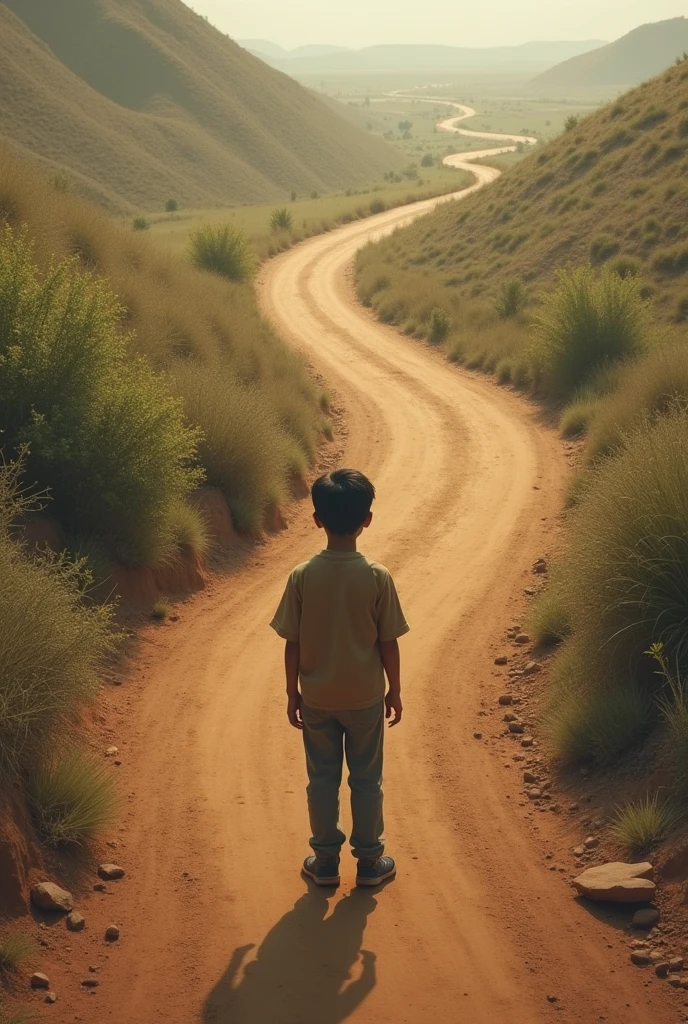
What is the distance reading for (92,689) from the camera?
23.0ft

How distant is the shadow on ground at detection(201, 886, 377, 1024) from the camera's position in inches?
187

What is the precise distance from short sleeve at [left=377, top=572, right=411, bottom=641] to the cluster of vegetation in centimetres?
192

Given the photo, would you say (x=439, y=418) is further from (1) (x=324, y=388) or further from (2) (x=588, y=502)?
(2) (x=588, y=502)

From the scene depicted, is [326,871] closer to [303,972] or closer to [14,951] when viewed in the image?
[303,972]

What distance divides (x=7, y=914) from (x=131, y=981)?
2.49 feet

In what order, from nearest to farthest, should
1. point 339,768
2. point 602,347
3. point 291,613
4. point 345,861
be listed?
point 291,613 < point 339,768 < point 345,861 < point 602,347

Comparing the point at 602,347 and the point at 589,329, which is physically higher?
the point at 589,329

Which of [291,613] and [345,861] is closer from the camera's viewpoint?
[291,613]

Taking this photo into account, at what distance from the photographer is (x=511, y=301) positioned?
27.0m

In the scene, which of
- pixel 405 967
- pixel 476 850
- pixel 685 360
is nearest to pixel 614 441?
pixel 685 360

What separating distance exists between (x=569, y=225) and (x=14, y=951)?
93.2 feet

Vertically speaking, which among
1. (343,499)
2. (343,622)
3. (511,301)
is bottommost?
(343,622)

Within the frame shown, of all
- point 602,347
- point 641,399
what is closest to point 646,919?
point 641,399

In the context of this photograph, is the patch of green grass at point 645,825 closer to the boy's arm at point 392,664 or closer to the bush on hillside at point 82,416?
the boy's arm at point 392,664
